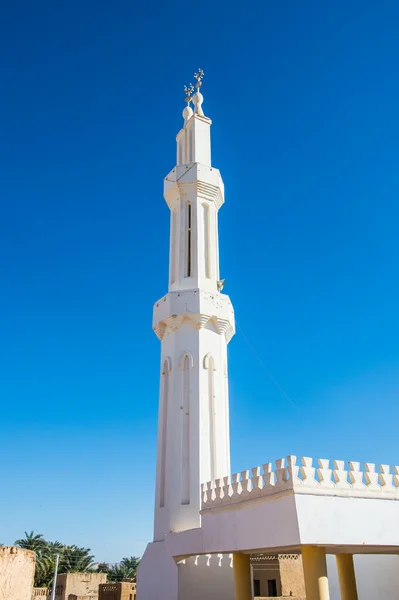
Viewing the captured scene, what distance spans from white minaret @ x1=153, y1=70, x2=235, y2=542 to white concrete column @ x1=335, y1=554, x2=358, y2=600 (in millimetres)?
4883

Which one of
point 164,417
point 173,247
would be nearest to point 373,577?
point 164,417

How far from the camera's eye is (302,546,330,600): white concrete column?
438 inches

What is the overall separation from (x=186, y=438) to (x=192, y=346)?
11.9ft

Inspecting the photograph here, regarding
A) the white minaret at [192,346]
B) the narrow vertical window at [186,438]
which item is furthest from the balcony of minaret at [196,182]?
the narrow vertical window at [186,438]

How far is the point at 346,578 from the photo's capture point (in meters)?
15.5

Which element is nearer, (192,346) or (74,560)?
(192,346)

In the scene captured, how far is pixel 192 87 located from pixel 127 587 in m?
27.0

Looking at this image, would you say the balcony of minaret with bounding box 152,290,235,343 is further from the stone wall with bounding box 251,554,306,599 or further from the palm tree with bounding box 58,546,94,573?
the palm tree with bounding box 58,546,94,573

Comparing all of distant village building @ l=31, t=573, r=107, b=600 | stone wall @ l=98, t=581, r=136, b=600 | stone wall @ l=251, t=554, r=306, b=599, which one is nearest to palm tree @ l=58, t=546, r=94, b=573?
distant village building @ l=31, t=573, r=107, b=600

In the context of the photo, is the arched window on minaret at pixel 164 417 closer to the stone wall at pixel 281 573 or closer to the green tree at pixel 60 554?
the stone wall at pixel 281 573

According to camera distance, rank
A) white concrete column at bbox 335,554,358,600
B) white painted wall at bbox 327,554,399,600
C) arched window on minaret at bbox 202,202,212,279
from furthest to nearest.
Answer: arched window on minaret at bbox 202,202,212,279, white painted wall at bbox 327,554,399,600, white concrete column at bbox 335,554,358,600

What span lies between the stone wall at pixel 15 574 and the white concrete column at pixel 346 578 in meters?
14.2

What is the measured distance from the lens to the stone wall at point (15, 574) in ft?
12.3

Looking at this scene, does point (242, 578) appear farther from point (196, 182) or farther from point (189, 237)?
point (196, 182)
